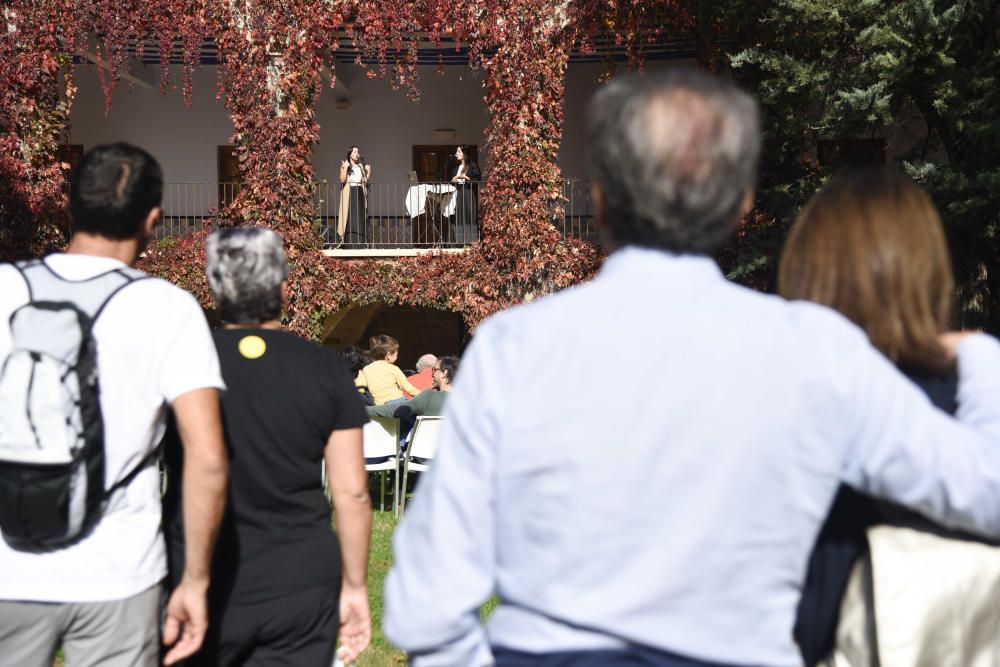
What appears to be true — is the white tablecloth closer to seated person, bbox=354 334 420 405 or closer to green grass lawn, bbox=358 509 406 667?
seated person, bbox=354 334 420 405

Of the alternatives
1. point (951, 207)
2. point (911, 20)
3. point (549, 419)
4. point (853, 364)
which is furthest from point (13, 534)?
point (911, 20)

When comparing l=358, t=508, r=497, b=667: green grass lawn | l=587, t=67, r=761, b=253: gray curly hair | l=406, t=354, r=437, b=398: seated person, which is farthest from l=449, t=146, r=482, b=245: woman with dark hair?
l=587, t=67, r=761, b=253: gray curly hair

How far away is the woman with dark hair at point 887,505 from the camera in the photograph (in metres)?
1.94

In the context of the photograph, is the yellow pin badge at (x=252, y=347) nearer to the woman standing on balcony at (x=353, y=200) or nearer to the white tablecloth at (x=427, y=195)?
the woman standing on balcony at (x=353, y=200)

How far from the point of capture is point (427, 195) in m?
18.1

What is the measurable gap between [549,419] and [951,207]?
35.9 feet

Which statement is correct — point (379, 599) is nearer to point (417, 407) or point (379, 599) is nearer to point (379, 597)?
point (379, 597)

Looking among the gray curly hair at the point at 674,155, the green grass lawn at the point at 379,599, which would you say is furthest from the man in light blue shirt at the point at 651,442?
the green grass lawn at the point at 379,599

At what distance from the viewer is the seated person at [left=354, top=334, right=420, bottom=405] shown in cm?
1070

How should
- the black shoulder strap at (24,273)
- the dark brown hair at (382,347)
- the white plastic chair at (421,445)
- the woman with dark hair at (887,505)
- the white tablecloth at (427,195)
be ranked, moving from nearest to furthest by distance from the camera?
the woman with dark hair at (887,505)
the black shoulder strap at (24,273)
the white plastic chair at (421,445)
the dark brown hair at (382,347)
the white tablecloth at (427,195)

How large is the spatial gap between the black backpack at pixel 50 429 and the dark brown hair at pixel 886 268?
158cm

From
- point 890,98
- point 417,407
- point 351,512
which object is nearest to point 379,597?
point 417,407

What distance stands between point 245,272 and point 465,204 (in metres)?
14.8

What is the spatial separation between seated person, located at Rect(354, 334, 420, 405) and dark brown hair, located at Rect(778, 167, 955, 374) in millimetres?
8595
